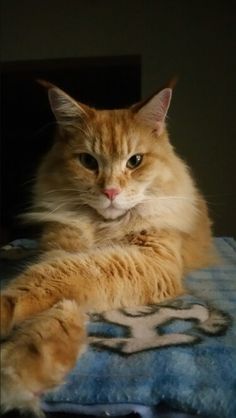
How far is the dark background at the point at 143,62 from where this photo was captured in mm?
3135

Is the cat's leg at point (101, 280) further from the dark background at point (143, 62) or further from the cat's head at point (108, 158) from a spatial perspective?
the dark background at point (143, 62)

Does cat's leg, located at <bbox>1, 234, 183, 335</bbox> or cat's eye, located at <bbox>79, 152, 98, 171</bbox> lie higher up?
cat's eye, located at <bbox>79, 152, 98, 171</bbox>

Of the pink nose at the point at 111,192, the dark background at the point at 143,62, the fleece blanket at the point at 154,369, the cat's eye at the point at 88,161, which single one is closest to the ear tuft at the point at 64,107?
the cat's eye at the point at 88,161

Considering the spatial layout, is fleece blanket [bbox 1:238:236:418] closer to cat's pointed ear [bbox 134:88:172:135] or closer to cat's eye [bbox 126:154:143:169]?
cat's eye [bbox 126:154:143:169]

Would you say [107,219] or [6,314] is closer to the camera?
[6,314]

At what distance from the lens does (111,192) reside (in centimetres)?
115

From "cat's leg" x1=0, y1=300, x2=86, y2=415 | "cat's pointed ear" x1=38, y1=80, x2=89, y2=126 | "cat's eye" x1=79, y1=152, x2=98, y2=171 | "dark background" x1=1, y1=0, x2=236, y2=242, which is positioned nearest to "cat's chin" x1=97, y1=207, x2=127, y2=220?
"cat's eye" x1=79, y1=152, x2=98, y2=171

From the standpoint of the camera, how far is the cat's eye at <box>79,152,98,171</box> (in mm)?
1255

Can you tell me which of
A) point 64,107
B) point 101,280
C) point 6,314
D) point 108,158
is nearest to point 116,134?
point 108,158

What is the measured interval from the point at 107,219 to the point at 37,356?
61 cm

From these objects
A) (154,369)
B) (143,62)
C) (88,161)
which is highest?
(143,62)

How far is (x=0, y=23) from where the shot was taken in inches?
132

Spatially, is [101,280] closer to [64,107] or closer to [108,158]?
[108,158]

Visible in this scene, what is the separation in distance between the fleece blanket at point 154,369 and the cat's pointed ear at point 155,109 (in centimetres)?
59
